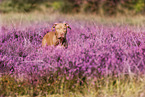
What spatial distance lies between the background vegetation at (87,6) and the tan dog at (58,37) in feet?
30.8

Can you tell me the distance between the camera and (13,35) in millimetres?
5090

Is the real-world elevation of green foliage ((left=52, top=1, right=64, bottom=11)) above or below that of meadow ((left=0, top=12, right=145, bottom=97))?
Result: above

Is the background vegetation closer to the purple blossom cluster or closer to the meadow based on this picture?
the purple blossom cluster

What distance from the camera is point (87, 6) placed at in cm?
1373

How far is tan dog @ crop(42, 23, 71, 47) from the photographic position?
395 centimetres

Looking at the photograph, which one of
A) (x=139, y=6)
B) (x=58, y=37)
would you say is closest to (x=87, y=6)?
(x=139, y=6)

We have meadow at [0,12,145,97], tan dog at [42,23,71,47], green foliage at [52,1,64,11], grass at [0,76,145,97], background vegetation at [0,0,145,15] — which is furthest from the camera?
green foliage at [52,1,64,11]

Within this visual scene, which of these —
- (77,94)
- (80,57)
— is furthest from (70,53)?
(77,94)

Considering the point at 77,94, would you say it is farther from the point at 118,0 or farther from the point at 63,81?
the point at 118,0

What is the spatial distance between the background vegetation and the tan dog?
9.38 m

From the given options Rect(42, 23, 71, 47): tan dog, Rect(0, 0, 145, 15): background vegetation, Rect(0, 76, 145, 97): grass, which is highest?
Rect(0, 0, 145, 15): background vegetation

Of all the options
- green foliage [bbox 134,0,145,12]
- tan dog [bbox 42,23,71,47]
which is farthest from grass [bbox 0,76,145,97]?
green foliage [bbox 134,0,145,12]

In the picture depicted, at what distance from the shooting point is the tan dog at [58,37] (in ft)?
12.9

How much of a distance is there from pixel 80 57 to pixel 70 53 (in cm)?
22
